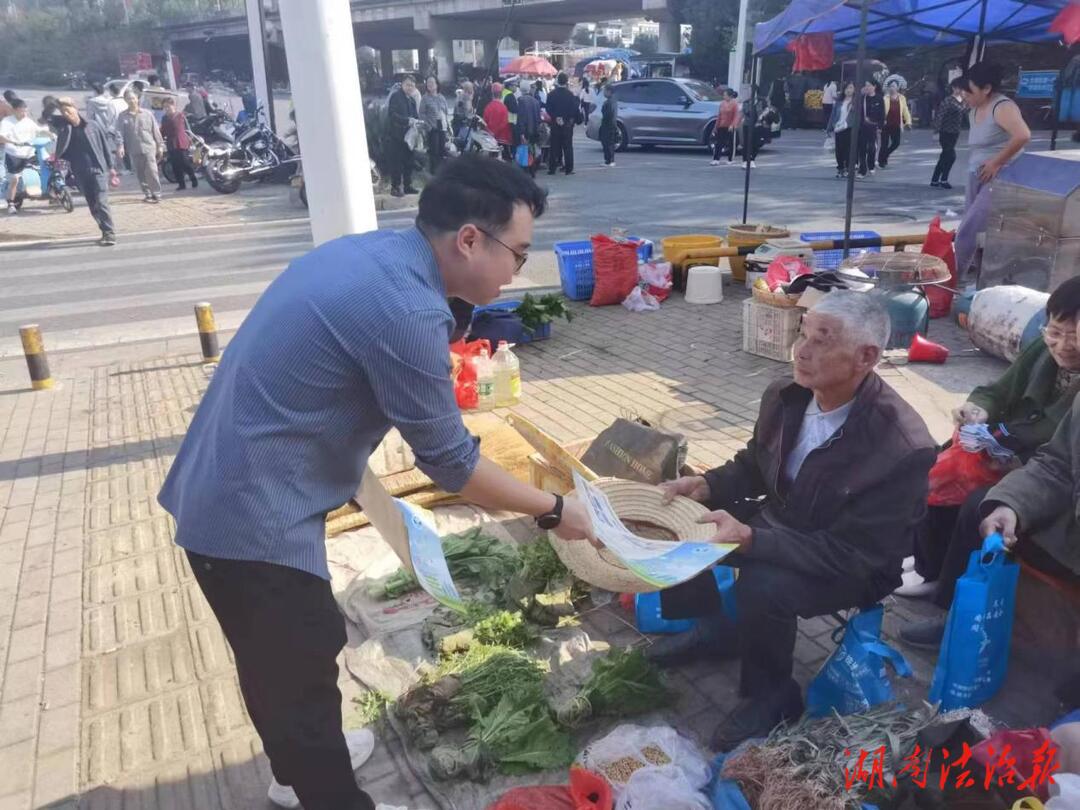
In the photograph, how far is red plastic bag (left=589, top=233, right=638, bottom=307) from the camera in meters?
7.88

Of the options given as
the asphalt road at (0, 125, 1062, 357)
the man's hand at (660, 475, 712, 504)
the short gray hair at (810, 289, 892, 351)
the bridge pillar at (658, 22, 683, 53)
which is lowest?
the asphalt road at (0, 125, 1062, 357)

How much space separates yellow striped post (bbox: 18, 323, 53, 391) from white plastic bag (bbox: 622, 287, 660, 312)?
4.81 meters

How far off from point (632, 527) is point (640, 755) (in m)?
0.82

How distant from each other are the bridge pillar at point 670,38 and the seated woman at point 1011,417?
40023 millimetres

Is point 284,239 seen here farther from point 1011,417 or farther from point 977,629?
point 977,629

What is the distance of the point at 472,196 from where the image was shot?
73.7 inches

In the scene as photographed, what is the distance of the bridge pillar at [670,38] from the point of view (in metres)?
39.8

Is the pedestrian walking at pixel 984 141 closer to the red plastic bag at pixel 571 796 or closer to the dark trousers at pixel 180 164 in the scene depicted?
the red plastic bag at pixel 571 796

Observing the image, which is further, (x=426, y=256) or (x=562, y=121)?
(x=562, y=121)

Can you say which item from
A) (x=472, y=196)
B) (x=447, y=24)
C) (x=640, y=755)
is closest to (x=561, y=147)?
(x=640, y=755)

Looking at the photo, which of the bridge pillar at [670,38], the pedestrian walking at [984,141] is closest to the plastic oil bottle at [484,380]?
the pedestrian walking at [984,141]

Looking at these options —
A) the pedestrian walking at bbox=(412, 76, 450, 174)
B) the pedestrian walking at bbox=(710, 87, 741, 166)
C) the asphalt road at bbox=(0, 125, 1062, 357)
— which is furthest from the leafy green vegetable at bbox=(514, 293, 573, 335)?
the pedestrian walking at bbox=(710, 87, 741, 166)

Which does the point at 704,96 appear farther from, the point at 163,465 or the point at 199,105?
the point at 163,465

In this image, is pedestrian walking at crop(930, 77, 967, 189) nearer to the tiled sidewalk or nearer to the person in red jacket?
the person in red jacket
